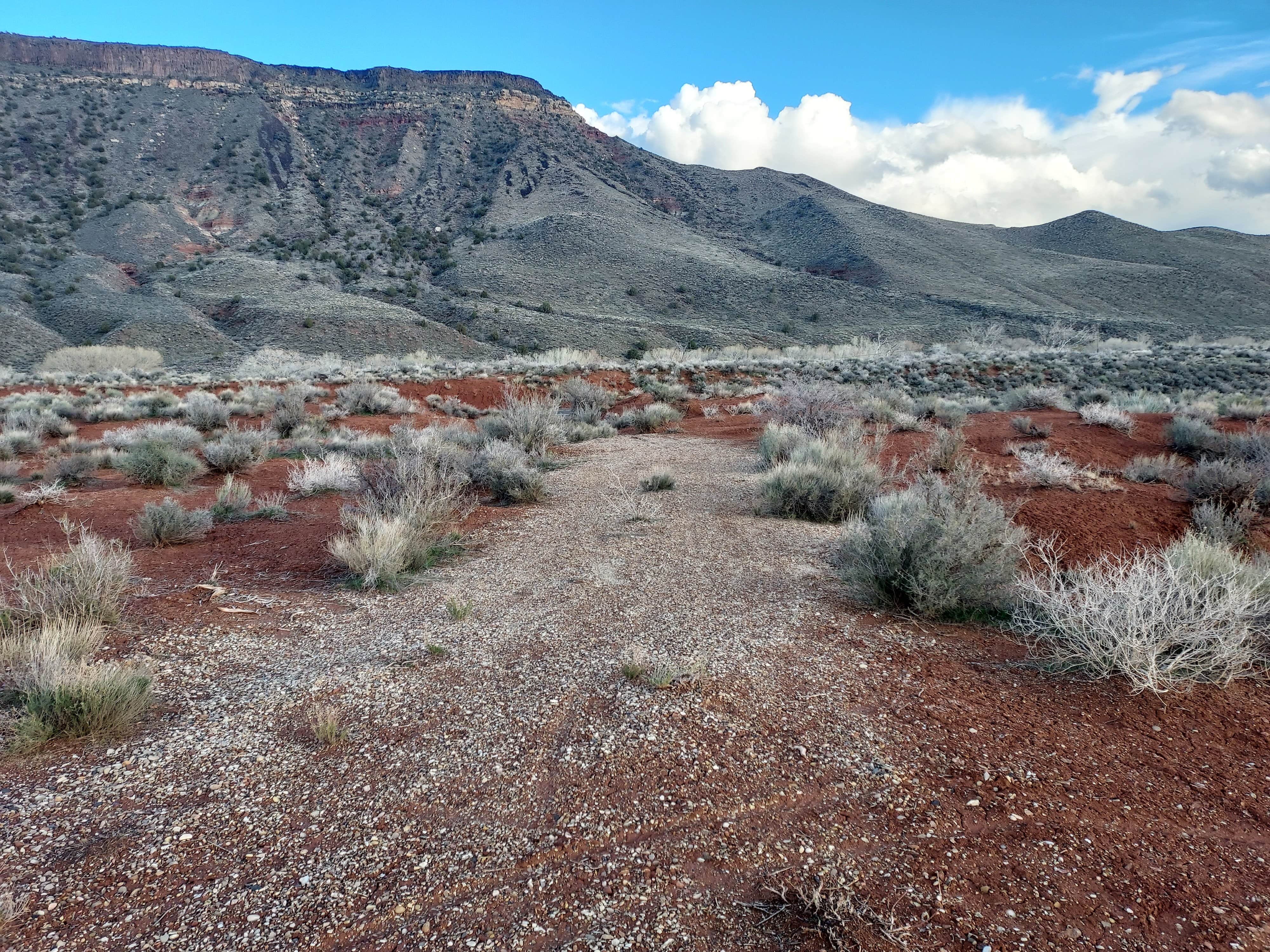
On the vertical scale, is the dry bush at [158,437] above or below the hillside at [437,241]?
below

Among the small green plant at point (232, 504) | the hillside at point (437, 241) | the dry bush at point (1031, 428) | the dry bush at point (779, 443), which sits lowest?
the small green plant at point (232, 504)

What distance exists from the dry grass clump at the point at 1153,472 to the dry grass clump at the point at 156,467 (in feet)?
47.8

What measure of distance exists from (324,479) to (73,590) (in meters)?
5.04

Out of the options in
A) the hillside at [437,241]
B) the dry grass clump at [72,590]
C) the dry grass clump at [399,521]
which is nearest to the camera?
the dry grass clump at [72,590]

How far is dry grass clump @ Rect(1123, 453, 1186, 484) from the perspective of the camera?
983 centimetres

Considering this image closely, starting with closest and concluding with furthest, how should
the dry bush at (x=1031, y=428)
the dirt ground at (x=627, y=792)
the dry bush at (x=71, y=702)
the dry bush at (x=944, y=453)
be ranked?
1. the dirt ground at (x=627, y=792)
2. the dry bush at (x=71, y=702)
3. the dry bush at (x=944, y=453)
4. the dry bush at (x=1031, y=428)

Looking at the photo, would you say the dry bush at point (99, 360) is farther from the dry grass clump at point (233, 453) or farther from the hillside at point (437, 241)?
the dry grass clump at point (233, 453)

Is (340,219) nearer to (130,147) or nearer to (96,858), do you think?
(130,147)

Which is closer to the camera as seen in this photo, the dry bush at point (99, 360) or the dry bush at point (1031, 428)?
the dry bush at point (1031, 428)

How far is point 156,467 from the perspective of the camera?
1070cm

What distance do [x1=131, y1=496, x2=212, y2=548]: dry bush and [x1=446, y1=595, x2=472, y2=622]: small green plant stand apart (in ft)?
12.7

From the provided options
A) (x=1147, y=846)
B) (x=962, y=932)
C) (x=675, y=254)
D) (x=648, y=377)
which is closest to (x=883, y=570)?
(x=1147, y=846)

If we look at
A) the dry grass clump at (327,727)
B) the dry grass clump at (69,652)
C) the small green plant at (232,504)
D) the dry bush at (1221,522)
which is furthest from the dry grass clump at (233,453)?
the dry bush at (1221,522)

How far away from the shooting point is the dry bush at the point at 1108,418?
43.1 feet
